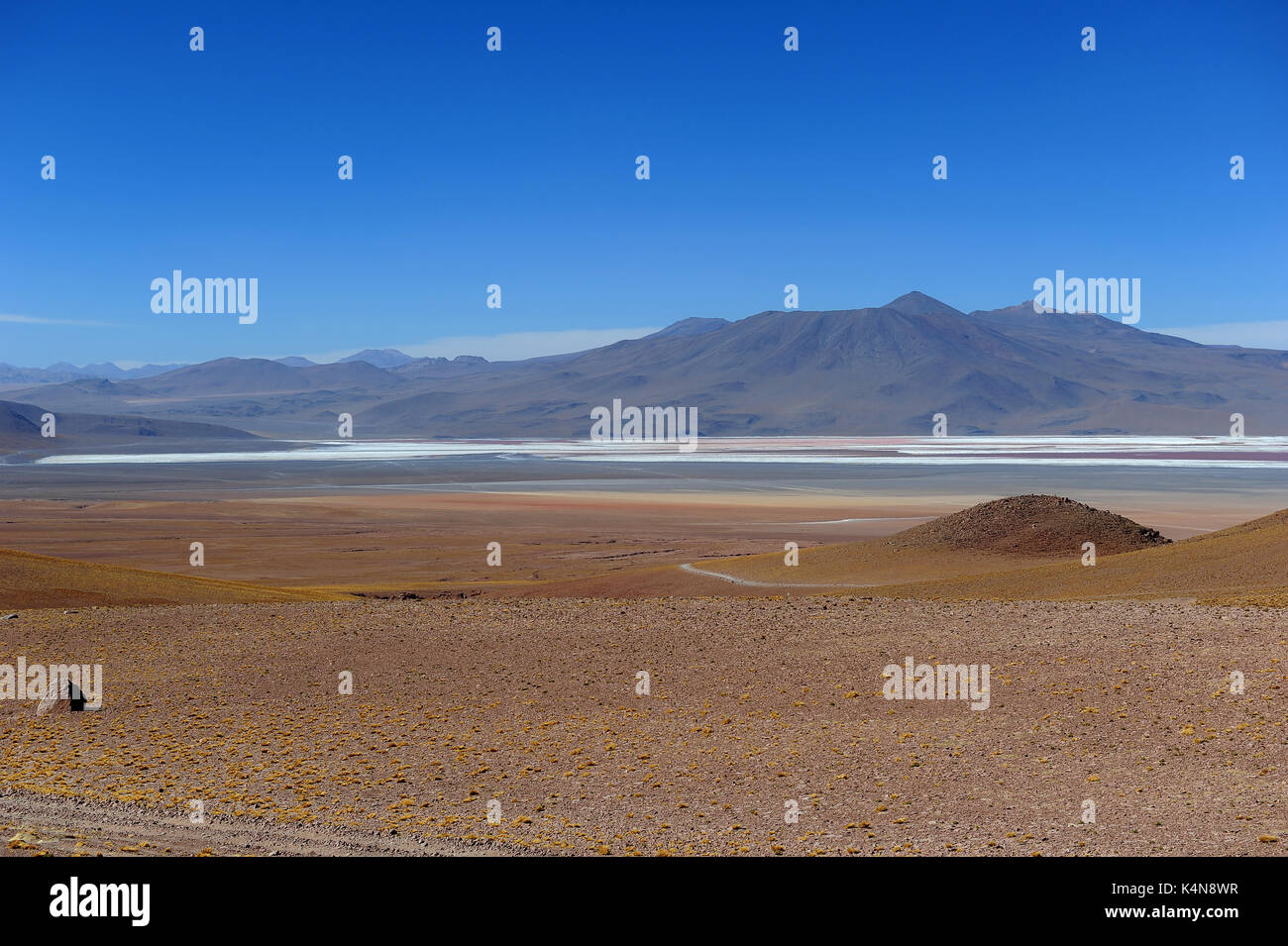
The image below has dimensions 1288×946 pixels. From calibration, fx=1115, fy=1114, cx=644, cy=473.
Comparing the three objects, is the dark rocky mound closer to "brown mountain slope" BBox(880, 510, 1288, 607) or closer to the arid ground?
"brown mountain slope" BBox(880, 510, 1288, 607)

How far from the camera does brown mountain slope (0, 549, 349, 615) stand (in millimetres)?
18766

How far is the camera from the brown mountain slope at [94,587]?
739 inches

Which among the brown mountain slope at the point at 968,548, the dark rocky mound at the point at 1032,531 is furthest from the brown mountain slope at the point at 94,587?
the dark rocky mound at the point at 1032,531

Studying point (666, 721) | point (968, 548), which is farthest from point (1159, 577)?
point (666, 721)

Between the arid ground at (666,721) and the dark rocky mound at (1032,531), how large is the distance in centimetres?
548

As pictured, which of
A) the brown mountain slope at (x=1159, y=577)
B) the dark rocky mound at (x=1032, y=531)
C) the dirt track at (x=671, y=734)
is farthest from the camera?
the dark rocky mound at (x=1032, y=531)

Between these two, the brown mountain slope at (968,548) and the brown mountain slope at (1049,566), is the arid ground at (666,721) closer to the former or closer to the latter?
the brown mountain slope at (1049,566)

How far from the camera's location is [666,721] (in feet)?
35.5

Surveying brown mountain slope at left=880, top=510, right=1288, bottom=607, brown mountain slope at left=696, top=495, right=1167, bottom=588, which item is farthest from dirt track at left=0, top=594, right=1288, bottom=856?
brown mountain slope at left=696, top=495, right=1167, bottom=588

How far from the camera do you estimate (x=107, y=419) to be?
194 meters

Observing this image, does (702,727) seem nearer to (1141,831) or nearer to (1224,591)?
(1141,831)

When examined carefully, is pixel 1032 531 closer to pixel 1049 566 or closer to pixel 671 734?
pixel 1049 566
